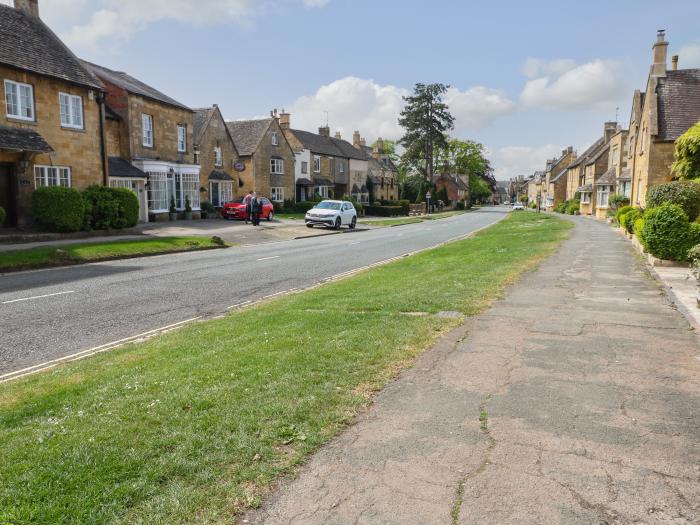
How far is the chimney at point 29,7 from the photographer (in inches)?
1005

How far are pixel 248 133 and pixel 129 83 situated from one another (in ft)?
55.5

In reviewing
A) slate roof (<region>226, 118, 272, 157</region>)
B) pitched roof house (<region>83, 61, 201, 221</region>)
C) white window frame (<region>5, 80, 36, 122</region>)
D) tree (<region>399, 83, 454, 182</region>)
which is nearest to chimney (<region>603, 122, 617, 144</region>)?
tree (<region>399, 83, 454, 182</region>)

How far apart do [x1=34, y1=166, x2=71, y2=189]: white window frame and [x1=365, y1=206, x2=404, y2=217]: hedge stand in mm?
41631

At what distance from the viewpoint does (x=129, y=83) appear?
110ft

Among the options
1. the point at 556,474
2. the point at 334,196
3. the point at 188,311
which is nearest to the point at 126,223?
the point at 188,311

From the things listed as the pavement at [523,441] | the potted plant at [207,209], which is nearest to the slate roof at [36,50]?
the potted plant at [207,209]

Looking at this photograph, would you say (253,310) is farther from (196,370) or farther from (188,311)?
(196,370)

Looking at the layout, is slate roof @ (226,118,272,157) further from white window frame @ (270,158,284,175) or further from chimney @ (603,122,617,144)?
chimney @ (603,122,617,144)

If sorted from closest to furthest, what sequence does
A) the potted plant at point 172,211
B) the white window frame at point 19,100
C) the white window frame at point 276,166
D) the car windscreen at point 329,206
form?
the white window frame at point 19,100, the potted plant at point 172,211, the car windscreen at point 329,206, the white window frame at point 276,166

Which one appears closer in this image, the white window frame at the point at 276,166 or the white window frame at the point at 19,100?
the white window frame at the point at 19,100

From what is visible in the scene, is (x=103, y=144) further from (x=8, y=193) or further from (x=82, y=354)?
(x=82, y=354)

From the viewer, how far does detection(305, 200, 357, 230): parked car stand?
114ft

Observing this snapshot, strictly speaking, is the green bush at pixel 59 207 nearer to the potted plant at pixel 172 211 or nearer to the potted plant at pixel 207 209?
the potted plant at pixel 172 211

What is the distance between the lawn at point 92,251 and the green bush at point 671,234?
647 inches
